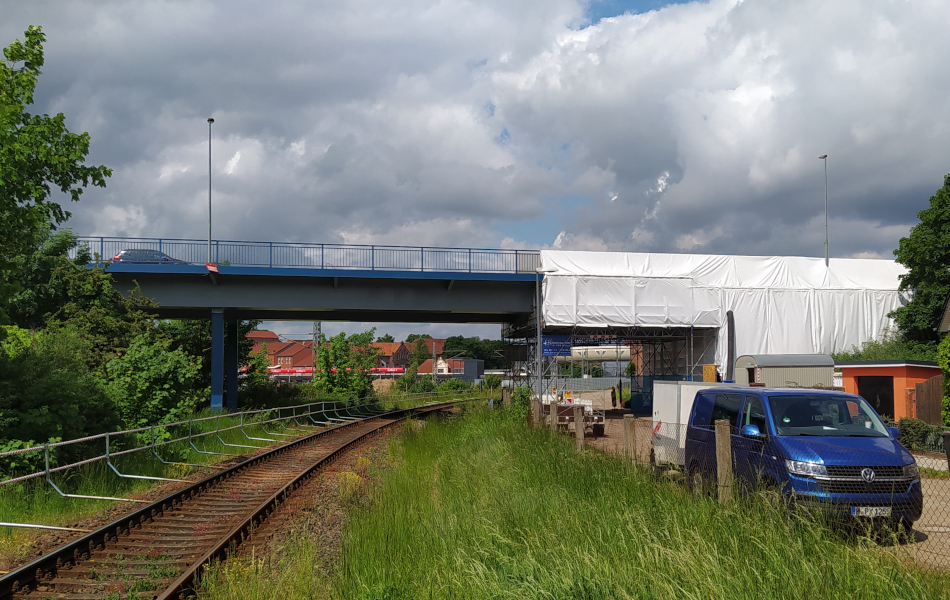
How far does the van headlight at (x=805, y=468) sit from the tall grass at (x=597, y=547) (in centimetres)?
146

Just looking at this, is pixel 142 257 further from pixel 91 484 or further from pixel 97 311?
pixel 91 484

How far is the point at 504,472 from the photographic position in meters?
10.4

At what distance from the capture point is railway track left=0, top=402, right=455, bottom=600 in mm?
6867

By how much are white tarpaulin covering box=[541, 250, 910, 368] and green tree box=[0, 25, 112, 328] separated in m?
20.8

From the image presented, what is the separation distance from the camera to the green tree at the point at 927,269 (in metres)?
32.8

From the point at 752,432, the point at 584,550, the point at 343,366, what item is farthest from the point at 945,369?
the point at 343,366

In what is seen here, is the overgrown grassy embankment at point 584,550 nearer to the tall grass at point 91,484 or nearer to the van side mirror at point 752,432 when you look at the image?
the van side mirror at point 752,432

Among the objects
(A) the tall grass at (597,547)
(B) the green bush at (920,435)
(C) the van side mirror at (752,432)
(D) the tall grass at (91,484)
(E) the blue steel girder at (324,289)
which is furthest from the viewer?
(E) the blue steel girder at (324,289)

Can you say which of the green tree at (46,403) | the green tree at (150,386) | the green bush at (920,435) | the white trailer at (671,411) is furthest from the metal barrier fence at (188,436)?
the green bush at (920,435)

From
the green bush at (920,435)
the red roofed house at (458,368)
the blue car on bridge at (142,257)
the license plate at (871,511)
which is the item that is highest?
the blue car on bridge at (142,257)

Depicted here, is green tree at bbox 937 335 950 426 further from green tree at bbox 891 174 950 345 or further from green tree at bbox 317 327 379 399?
green tree at bbox 317 327 379 399

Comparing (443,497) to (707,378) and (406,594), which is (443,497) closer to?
(406,594)

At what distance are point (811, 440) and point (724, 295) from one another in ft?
86.6

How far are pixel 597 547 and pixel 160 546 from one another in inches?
222
